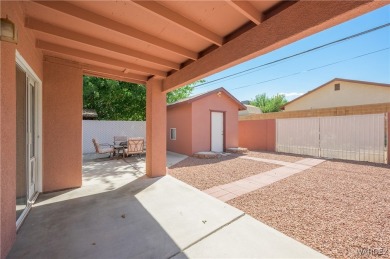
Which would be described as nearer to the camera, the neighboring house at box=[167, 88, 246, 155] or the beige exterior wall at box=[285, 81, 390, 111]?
the neighboring house at box=[167, 88, 246, 155]

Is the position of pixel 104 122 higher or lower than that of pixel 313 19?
lower

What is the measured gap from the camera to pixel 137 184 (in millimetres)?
5047

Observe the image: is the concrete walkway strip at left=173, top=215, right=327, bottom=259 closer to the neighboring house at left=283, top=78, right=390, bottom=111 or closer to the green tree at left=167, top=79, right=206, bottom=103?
the green tree at left=167, top=79, right=206, bottom=103

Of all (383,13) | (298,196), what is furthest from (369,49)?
(298,196)

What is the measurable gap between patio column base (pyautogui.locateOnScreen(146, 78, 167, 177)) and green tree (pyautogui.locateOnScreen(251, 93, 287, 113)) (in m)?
32.2

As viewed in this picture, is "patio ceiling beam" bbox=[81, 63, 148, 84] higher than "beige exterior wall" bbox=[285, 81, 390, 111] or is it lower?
lower

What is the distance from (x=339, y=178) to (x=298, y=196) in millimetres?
2551

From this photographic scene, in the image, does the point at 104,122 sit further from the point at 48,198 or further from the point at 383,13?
the point at 383,13

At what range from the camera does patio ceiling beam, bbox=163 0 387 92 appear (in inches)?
77.6

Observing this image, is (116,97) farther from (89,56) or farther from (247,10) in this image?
(247,10)

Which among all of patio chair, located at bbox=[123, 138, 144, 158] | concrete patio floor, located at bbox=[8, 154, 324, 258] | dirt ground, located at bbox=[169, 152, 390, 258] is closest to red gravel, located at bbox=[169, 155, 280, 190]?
dirt ground, located at bbox=[169, 152, 390, 258]

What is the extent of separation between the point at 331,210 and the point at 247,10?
3.89m

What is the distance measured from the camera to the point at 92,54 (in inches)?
165

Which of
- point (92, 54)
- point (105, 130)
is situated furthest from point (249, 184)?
point (105, 130)
